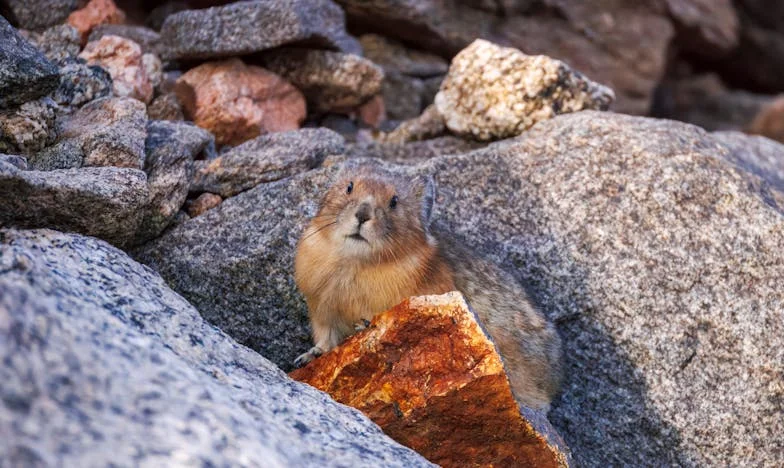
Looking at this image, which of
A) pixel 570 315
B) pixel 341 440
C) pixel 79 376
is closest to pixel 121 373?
pixel 79 376

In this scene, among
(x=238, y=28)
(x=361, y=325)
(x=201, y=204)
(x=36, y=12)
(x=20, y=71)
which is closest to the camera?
(x=361, y=325)

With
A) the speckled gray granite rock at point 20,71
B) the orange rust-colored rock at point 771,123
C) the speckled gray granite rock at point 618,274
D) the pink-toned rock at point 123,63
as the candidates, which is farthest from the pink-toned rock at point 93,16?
the orange rust-colored rock at point 771,123

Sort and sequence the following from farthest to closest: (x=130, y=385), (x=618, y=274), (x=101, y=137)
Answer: (x=618, y=274) → (x=101, y=137) → (x=130, y=385)

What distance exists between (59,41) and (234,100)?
1.97m

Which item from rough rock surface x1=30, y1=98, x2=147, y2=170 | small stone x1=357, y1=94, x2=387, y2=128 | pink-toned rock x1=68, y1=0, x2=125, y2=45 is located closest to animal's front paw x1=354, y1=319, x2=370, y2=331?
rough rock surface x1=30, y1=98, x2=147, y2=170

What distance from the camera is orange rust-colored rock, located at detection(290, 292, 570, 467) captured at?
603 cm

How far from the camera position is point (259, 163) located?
8492 mm

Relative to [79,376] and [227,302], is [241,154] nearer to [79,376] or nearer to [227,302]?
[227,302]

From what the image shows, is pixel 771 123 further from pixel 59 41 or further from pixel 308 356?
pixel 308 356

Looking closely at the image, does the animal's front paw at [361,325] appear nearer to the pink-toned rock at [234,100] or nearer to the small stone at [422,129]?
the small stone at [422,129]

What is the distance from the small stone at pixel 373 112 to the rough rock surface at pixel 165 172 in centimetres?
366

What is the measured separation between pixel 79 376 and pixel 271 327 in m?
3.71

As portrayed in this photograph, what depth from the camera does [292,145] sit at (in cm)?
879

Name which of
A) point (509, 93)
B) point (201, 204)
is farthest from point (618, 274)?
point (201, 204)
